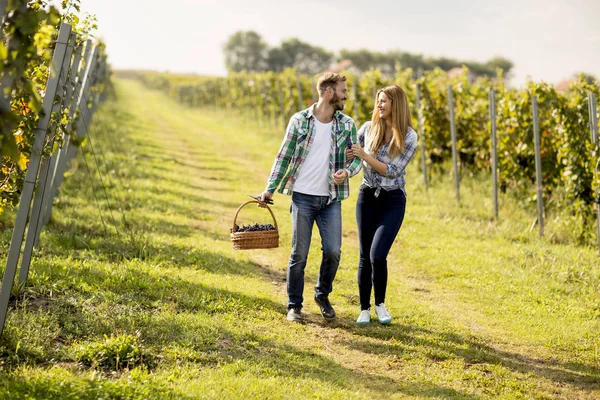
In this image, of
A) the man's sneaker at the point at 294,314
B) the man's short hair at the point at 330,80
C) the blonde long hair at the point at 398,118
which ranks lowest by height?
the man's sneaker at the point at 294,314

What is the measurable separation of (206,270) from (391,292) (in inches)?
69.2

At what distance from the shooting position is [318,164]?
5.24 metres

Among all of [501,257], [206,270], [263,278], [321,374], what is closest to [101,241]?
[206,270]

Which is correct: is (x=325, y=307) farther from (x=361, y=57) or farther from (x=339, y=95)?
(x=361, y=57)

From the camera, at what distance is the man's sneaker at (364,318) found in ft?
17.9

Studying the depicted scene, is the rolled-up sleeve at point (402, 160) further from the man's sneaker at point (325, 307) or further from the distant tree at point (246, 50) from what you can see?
the distant tree at point (246, 50)

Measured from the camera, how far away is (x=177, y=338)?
4660mm

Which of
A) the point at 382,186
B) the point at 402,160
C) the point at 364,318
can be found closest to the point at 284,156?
the point at 382,186

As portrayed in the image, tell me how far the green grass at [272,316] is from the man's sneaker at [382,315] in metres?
0.12

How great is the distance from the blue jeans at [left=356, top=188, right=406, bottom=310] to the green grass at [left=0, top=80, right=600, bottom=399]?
35 cm

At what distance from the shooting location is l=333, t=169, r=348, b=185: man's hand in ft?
16.7

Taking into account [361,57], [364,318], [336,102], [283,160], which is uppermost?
[361,57]

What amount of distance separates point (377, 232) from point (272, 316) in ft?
3.49

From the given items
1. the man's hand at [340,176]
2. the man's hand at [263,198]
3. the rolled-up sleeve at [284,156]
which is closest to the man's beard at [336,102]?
the rolled-up sleeve at [284,156]
